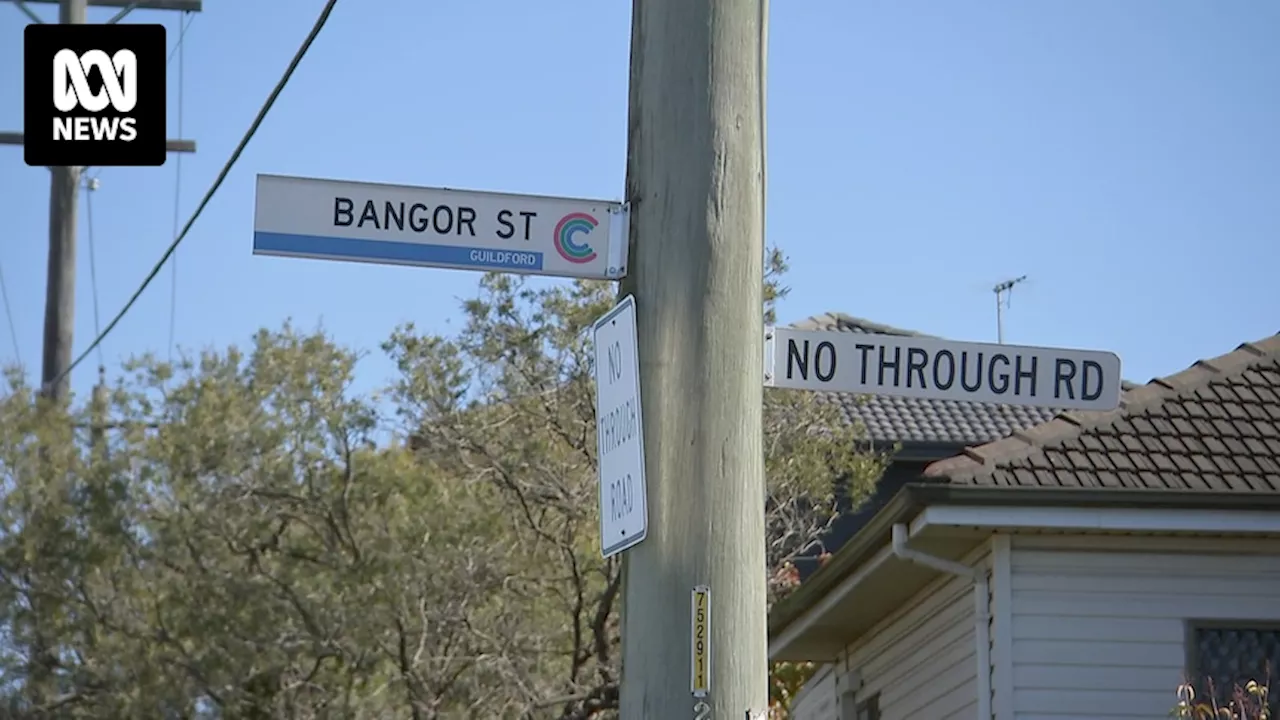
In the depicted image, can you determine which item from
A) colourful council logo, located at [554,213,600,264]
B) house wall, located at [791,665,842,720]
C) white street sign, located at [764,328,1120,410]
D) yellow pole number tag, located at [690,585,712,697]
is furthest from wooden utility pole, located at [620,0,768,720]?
house wall, located at [791,665,842,720]

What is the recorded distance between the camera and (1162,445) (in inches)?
495

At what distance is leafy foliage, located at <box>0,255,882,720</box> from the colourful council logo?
1362 centimetres

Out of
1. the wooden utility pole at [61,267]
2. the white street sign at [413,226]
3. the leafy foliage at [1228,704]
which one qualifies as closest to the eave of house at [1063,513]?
the leafy foliage at [1228,704]

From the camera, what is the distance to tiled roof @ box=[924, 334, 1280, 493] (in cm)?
1205

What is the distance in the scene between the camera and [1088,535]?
12062 mm

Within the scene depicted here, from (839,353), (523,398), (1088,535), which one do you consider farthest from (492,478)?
(839,353)

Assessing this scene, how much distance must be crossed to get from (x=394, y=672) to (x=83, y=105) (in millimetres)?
11472

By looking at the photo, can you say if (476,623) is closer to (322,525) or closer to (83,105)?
(322,525)

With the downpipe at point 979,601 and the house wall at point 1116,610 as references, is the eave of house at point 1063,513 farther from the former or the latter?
the house wall at point 1116,610

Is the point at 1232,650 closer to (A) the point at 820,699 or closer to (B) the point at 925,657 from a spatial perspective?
(B) the point at 925,657

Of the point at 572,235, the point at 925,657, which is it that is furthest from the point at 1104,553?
the point at 572,235

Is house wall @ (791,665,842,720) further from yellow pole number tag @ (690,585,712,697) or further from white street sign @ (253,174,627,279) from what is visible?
yellow pole number tag @ (690,585,712,697)

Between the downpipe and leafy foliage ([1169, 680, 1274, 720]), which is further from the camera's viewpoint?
the downpipe

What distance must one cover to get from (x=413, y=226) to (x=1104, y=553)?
26.4 feet
